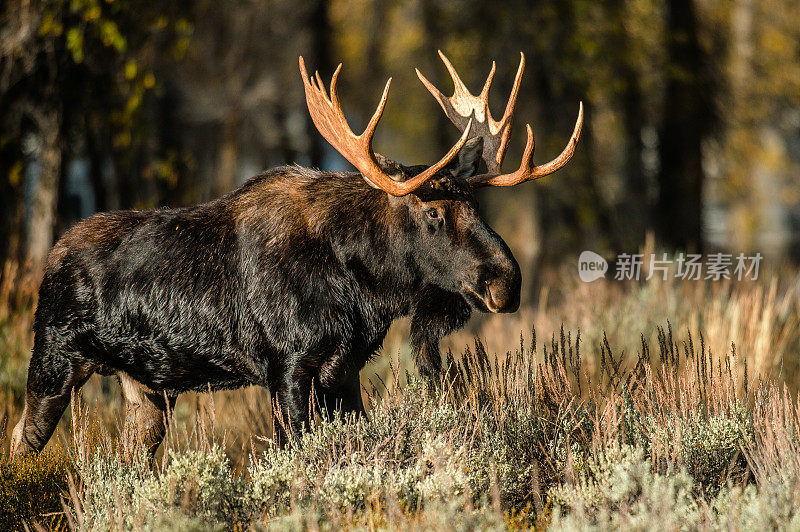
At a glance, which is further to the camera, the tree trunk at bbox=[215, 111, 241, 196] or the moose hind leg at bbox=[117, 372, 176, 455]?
the tree trunk at bbox=[215, 111, 241, 196]

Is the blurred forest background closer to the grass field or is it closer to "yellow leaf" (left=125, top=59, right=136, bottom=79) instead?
"yellow leaf" (left=125, top=59, right=136, bottom=79)

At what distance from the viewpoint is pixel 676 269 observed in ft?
31.1

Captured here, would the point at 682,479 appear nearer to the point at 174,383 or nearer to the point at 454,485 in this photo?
the point at 454,485

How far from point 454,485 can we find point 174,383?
154 centimetres

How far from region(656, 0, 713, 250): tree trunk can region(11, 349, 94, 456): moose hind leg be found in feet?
30.6

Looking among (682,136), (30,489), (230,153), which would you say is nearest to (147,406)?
(30,489)

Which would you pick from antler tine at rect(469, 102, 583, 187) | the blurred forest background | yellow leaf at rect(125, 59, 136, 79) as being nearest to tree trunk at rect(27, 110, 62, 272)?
the blurred forest background

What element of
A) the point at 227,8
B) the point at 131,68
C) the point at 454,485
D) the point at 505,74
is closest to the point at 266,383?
the point at 454,485

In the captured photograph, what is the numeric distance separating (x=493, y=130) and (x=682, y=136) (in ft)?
27.8

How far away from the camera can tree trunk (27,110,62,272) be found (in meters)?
7.89

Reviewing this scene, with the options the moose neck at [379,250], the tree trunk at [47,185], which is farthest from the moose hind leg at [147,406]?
the tree trunk at [47,185]

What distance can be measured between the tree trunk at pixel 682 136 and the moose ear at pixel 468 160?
26.7 feet

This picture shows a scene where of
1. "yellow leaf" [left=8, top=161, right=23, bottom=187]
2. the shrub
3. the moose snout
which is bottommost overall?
the shrub

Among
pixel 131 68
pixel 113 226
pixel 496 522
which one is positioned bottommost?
pixel 496 522
